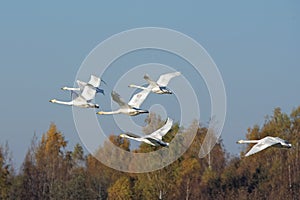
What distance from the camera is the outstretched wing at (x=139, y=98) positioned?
35.9 meters


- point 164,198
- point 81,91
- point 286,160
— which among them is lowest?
point 81,91

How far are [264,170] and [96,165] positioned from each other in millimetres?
24129

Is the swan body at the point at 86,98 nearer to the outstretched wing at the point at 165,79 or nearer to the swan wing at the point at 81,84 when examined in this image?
the swan wing at the point at 81,84

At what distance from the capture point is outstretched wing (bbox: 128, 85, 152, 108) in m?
35.9

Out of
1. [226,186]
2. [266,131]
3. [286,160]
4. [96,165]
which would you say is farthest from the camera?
[96,165]

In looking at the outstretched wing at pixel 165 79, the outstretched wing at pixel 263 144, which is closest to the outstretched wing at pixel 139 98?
the outstretched wing at pixel 165 79

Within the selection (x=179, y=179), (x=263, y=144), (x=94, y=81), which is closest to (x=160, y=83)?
(x=94, y=81)

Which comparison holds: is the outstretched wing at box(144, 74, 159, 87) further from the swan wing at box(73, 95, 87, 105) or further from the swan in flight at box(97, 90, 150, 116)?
the swan wing at box(73, 95, 87, 105)

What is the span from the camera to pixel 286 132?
7081cm

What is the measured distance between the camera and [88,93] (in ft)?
118

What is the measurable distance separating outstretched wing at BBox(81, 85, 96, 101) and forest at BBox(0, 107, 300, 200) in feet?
65.1

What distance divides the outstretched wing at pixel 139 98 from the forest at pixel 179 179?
18.2 m

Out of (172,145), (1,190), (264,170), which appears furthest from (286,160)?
(1,190)

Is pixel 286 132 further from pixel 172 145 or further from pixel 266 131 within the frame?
pixel 172 145
